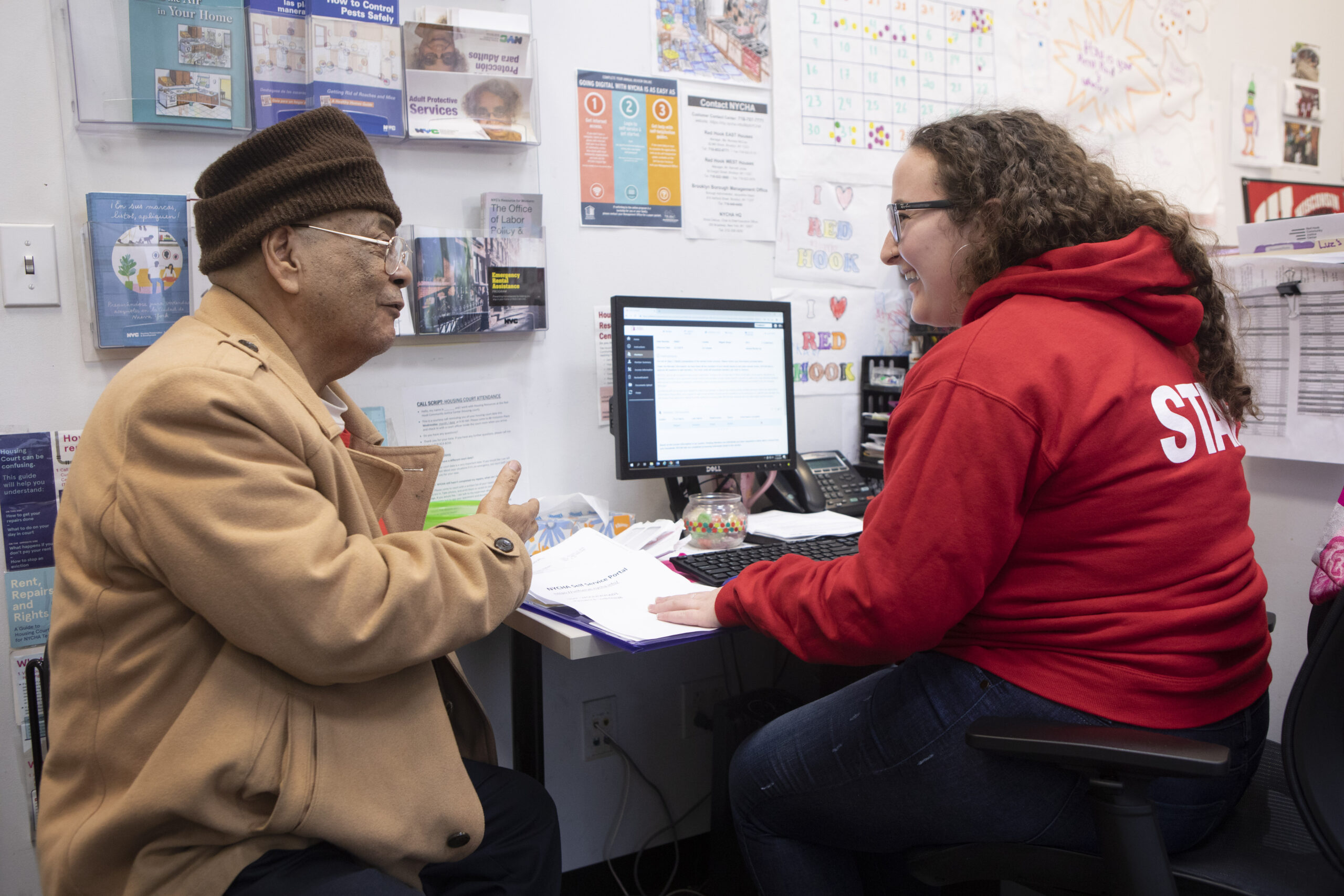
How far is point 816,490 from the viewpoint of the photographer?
191cm

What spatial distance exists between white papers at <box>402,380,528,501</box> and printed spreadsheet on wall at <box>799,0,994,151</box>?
38.5 inches

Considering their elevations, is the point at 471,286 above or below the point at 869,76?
below

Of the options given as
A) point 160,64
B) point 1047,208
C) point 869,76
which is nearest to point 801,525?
point 1047,208

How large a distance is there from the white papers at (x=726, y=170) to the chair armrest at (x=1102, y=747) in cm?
133

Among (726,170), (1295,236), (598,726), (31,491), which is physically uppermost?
(726,170)

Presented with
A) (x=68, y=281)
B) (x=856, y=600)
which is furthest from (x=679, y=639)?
(x=68, y=281)

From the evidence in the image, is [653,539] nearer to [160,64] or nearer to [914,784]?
[914,784]

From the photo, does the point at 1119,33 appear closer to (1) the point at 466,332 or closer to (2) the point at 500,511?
(1) the point at 466,332

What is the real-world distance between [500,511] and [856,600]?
0.55 metres

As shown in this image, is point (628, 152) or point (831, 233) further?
point (831, 233)

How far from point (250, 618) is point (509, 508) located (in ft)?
1.63

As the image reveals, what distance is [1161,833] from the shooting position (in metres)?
0.96

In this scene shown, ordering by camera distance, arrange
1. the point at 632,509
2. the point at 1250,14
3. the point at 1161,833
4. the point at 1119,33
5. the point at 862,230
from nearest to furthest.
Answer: the point at 1161,833, the point at 632,509, the point at 862,230, the point at 1119,33, the point at 1250,14

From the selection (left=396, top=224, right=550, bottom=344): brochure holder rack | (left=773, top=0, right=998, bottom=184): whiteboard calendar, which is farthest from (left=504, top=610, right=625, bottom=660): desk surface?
(left=773, top=0, right=998, bottom=184): whiteboard calendar
